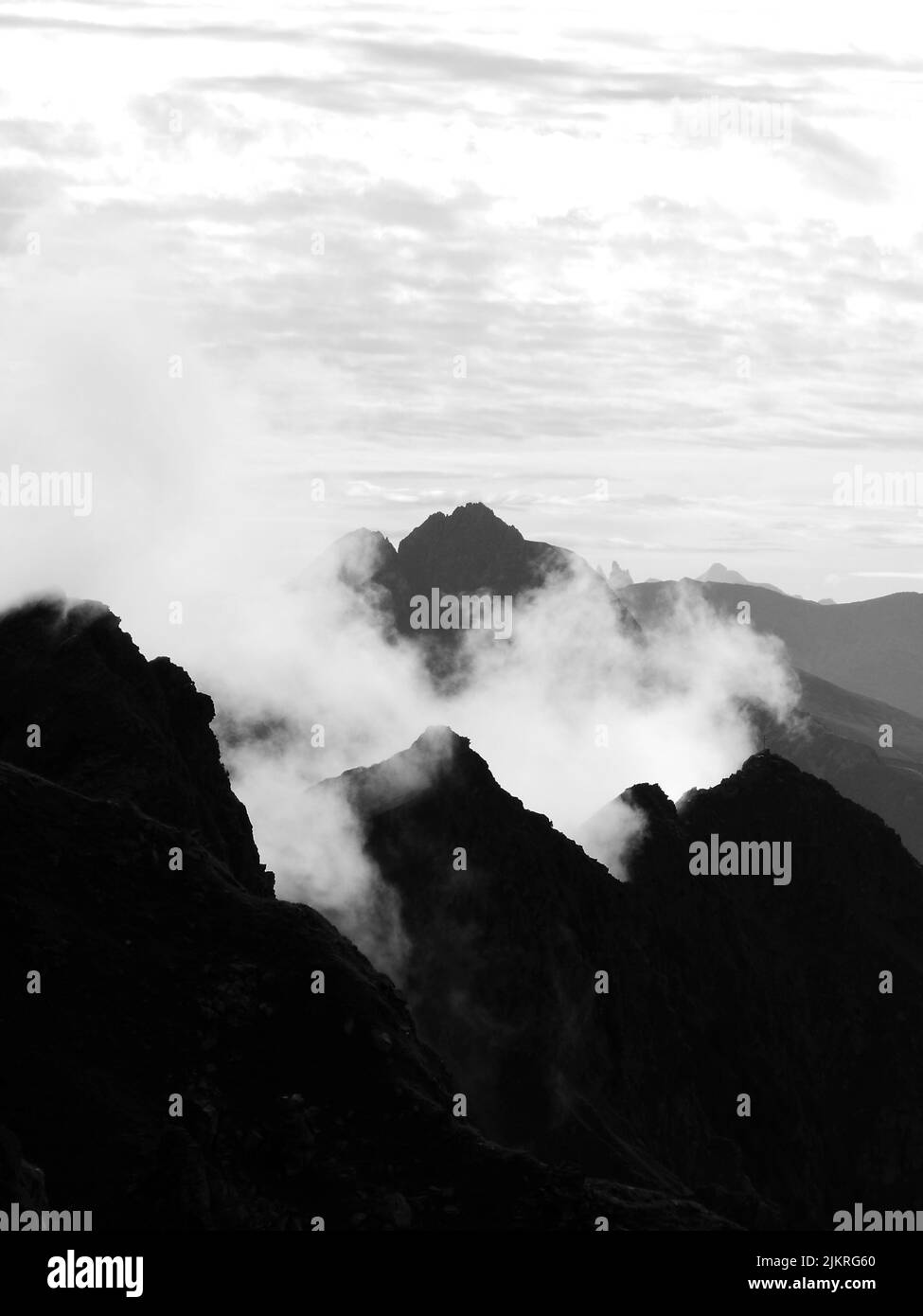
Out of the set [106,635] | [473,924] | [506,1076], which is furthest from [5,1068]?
[473,924]

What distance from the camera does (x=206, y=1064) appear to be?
106188 mm

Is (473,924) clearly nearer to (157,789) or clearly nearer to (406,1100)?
(157,789)

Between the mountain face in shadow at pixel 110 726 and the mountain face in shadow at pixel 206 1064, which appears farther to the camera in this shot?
the mountain face in shadow at pixel 110 726

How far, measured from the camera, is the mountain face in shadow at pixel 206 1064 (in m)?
96.9

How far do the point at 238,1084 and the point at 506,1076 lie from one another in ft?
263

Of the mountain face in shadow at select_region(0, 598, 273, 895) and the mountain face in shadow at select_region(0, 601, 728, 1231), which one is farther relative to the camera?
the mountain face in shadow at select_region(0, 598, 273, 895)

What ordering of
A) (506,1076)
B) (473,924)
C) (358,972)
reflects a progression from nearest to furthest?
(358,972), (506,1076), (473,924)

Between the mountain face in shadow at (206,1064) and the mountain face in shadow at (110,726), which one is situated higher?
the mountain face in shadow at (110,726)

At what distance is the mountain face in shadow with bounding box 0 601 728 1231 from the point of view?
3816 inches

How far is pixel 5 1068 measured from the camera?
99.9 m

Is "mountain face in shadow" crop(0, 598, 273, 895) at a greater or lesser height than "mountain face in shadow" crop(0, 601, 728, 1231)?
greater
